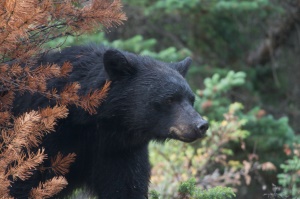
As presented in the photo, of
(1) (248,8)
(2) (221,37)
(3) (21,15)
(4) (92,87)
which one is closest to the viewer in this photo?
(3) (21,15)

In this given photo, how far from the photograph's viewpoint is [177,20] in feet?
51.8

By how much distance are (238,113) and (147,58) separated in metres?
5.51

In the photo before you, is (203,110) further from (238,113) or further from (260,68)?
(260,68)

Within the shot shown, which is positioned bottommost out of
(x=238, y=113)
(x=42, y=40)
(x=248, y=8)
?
(x=238, y=113)

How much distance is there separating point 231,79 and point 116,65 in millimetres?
4878

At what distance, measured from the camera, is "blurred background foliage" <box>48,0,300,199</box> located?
999 centimetres

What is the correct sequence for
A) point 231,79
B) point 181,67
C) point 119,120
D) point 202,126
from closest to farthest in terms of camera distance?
point 202,126, point 119,120, point 181,67, point 231,79

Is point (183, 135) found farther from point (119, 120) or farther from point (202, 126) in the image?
point (119, 120)

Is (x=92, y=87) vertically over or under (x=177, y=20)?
over

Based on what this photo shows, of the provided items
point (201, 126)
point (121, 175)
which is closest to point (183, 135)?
point (201, 126)

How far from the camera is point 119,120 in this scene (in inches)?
228

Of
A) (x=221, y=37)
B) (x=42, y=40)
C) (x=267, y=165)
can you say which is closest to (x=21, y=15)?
(x=42, y=40)

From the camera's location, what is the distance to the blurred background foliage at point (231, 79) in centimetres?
999

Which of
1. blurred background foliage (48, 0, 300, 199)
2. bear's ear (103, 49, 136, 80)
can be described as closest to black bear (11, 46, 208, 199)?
bear's ear (103, 49, 136, 80)
